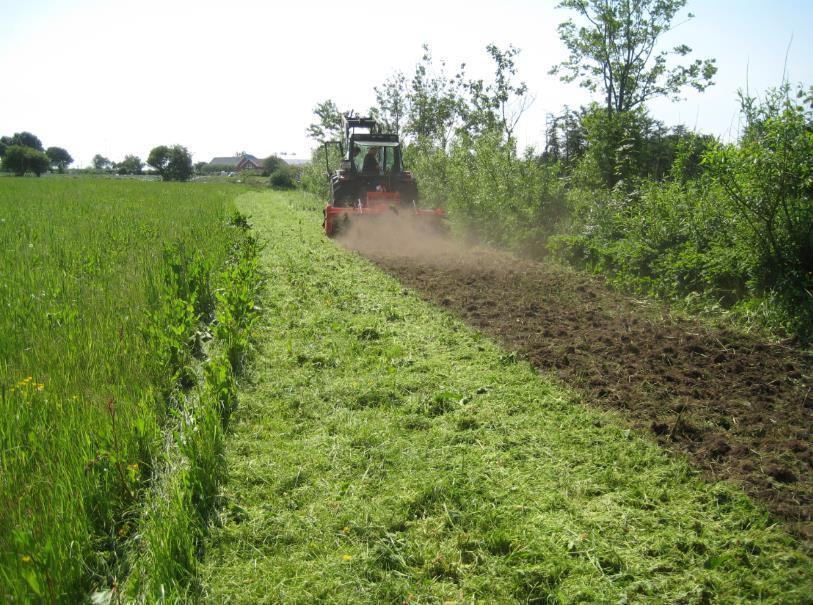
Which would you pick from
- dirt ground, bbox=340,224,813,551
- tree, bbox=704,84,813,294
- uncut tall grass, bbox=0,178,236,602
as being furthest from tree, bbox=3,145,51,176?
tree, bbox=704,84,813,294

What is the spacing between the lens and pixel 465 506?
301cm

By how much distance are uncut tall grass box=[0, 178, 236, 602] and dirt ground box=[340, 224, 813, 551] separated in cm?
311

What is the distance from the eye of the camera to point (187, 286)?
6.29m

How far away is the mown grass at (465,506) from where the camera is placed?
248 cm

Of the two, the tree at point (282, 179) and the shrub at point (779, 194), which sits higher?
the tree at point (282, 179)

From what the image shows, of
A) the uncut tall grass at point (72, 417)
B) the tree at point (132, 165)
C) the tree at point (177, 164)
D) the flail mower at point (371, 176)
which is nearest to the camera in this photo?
the uncut tall grass at point (72, 417)

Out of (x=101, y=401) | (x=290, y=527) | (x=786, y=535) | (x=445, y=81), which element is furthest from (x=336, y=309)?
(x=445, y=81)

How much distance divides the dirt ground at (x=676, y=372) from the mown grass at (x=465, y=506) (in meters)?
0.25

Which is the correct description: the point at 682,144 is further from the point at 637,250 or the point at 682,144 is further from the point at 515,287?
the point at 515,287

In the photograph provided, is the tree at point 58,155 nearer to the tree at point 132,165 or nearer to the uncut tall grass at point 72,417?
the tree at point 132,165

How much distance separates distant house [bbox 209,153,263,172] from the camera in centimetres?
9956

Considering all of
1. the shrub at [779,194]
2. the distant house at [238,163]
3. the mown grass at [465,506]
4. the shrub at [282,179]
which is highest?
the distant house at [238,163]

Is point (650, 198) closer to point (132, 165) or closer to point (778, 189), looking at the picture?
point (778, 189)

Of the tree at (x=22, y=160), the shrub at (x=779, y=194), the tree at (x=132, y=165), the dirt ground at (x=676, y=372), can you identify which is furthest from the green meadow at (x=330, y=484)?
the tree at (x=132, y=165)
